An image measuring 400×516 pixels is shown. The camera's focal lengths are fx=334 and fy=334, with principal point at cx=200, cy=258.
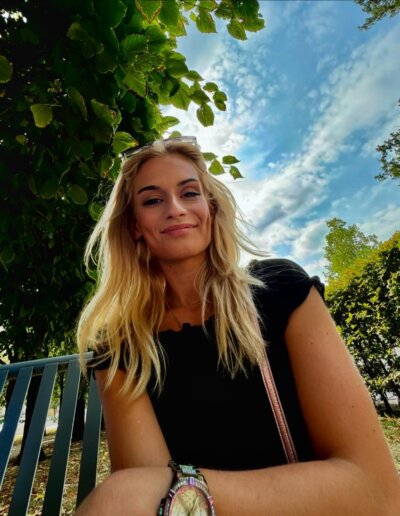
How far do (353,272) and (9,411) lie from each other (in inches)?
282

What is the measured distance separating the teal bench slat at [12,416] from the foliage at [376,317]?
6290mm

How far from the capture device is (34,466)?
77.2 inches

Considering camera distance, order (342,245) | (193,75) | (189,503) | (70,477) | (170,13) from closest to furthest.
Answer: (189,503) → (170,13) → (193,75) → (70,477) → (342,245)

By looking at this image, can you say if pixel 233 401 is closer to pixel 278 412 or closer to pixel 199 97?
pixel 278 412

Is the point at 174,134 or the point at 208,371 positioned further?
the point at 174,134

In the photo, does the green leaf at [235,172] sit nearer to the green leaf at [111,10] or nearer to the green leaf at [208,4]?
the green leaf at [208,4]

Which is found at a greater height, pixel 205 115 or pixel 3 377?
pixel 205 115

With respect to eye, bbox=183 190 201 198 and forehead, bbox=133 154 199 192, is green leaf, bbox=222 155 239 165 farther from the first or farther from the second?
eye, bbox=183 190 201 198

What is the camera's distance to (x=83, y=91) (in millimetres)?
1886

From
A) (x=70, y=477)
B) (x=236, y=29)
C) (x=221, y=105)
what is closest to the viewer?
(x=236, y=29)

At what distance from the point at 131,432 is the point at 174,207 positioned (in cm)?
115

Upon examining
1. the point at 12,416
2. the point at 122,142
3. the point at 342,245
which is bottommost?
the point at 12,416

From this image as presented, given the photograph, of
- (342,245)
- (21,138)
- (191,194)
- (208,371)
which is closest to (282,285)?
(208,371)

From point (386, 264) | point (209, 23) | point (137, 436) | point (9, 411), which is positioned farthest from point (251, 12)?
point (386, 264)
